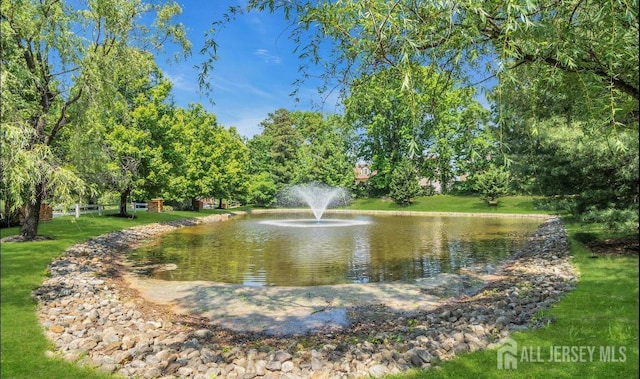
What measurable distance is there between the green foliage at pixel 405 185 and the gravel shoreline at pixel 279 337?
37.0m

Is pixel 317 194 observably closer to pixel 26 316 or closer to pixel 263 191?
pixel 263 191

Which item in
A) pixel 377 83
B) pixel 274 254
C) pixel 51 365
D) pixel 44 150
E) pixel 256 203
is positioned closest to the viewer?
pixel 377 83

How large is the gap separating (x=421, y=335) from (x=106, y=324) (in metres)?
5.68

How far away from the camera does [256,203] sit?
5734 centimetres

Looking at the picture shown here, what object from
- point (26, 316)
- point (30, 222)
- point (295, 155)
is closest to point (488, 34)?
point (26, 316)

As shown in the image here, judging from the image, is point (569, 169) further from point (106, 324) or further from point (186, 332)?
point (106, 324)

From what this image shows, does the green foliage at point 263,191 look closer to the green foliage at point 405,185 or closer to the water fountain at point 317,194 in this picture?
the water fountain at point 317,194

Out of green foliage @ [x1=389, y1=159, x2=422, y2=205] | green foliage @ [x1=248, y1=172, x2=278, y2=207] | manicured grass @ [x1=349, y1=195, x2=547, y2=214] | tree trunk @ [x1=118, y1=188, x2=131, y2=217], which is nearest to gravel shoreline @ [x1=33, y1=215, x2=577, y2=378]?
tree trunk @ [x1=118, y1=188, x2=131, y2=217]

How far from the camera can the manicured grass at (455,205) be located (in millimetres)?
40997

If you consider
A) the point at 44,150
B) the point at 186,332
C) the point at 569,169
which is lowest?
the point at 186,332

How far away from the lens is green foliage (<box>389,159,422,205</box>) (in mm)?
→ 48250

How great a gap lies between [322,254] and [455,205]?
108 ft

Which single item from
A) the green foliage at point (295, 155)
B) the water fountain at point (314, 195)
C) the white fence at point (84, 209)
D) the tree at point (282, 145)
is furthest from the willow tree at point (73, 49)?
the tree at point (282, 145)

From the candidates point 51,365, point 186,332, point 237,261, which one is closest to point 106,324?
point 186,332
